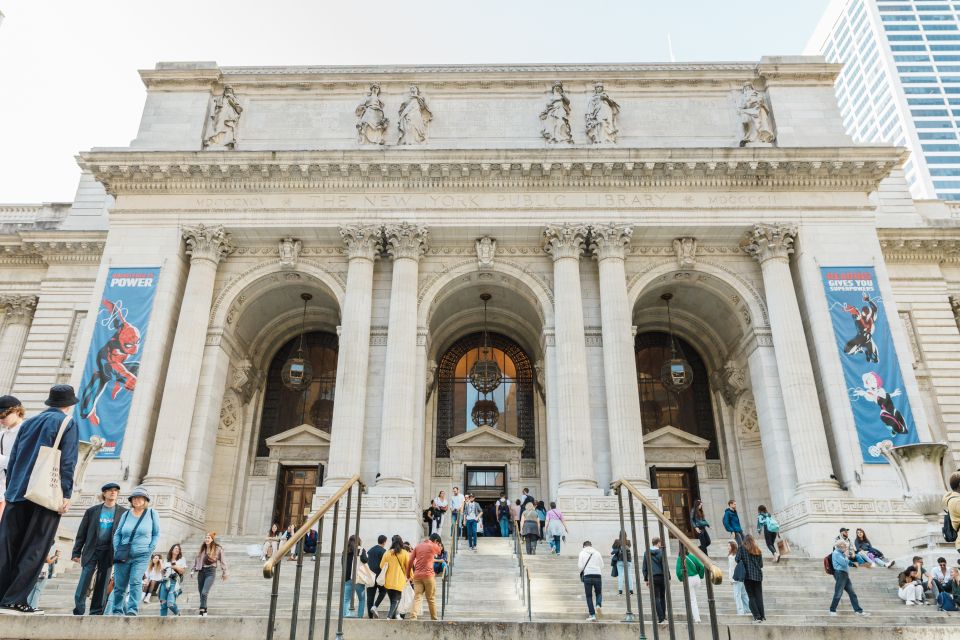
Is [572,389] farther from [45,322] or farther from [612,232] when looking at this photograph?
[45,322]

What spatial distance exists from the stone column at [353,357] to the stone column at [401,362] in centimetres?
71

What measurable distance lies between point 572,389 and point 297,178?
12.1m

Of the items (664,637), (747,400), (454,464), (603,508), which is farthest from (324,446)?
(664,637)

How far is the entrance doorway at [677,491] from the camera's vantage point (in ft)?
88.2

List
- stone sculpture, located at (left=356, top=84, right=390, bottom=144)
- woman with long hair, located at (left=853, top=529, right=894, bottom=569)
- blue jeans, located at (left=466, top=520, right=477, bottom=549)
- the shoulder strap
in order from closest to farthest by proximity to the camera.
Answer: the shoulder strap, woman with long hair, located at (left=853, top=529, right=894, bottom=569), blue jeans, located at (left=466, top=520, right=477, bottom=549), stone sculpture, located at (left=356, top=84, right=390, bottom=144)

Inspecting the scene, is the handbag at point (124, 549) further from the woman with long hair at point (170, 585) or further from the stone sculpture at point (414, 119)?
the stone sculpture at point (414, 119)

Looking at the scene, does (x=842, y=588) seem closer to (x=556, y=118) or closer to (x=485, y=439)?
(x=485, y=439)

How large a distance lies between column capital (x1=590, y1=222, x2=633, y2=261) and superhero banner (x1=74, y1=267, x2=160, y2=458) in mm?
15081

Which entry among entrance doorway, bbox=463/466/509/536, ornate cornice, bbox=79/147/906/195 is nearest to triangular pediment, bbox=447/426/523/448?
entrance doorway, bbox=463/466/509/536

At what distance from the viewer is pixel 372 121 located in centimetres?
2584

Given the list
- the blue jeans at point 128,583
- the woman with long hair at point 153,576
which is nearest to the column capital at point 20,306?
the woman with long hair at point 153,576

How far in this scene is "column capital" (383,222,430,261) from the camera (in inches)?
945

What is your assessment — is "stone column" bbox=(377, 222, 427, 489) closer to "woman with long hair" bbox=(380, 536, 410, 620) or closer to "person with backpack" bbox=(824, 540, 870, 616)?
"woman with long hair" bbox=(380, 536, 410, 620)

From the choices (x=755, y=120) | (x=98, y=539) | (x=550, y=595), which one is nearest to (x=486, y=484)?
(x=550, y=595)
